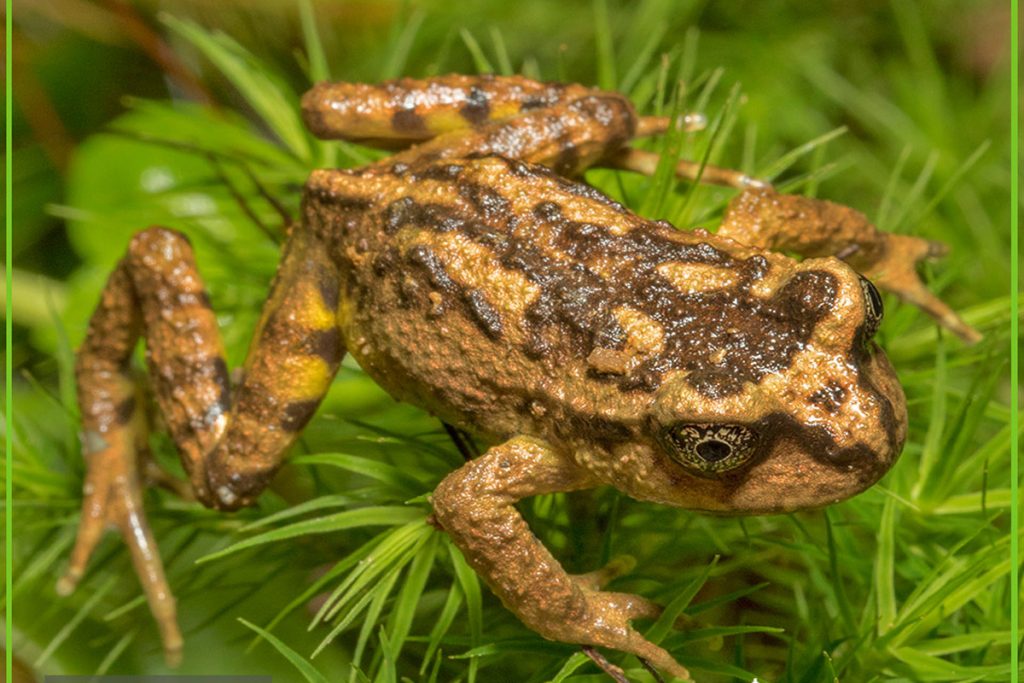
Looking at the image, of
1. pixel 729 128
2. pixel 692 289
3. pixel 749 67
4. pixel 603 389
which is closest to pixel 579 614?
pixel 603 389

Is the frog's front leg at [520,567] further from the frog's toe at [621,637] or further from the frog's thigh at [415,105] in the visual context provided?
the frog's thigh at [415,105]

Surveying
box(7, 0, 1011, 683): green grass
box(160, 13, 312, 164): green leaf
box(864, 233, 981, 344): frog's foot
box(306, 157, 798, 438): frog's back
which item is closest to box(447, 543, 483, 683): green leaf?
box(7, 0, 1011, 683): green grass

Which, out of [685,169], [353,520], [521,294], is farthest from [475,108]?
[353,520]

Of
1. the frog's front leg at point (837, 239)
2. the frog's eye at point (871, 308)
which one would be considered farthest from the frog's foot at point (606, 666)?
the frog's front leg at point (837, 239)

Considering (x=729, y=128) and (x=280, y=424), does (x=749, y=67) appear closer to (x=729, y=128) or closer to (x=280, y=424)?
(x=729, y=128)

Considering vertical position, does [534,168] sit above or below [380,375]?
above

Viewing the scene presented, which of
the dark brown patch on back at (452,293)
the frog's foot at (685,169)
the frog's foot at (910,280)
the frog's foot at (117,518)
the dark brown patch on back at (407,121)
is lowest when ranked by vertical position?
the frog's foot at (117,518)
